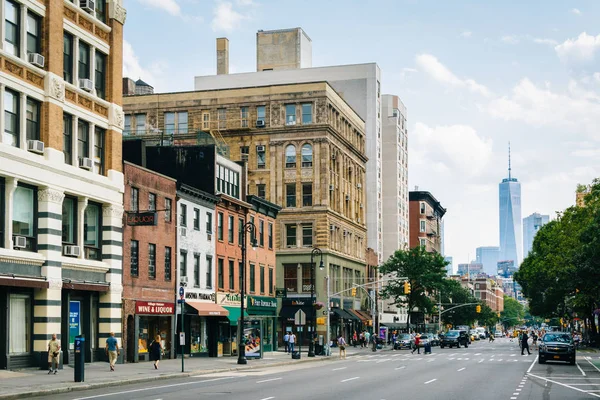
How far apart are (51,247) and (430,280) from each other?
7263cm

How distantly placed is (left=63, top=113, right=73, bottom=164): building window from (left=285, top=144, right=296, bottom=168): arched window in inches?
1942

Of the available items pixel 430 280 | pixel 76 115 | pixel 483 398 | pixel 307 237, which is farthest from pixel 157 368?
pixel 430 280

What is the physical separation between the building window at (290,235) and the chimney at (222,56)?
88.0 ft

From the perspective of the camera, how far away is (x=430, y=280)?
341ft

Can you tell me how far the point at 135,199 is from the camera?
46031mm

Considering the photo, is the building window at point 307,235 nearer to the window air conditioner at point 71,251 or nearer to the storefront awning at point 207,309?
the storefront awning at point 207,309

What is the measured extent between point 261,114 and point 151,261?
4172 cm

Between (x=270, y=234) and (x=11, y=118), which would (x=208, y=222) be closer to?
(x=270, y=234)

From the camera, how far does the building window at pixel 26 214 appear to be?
35406 millimetres

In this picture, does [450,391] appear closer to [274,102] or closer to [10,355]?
[10,355]

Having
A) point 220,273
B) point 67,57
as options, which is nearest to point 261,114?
point 220,273

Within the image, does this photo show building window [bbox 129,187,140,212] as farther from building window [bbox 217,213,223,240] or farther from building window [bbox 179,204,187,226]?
building window [bbox 217,213,223,240]

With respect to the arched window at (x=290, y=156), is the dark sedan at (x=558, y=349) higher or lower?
lower

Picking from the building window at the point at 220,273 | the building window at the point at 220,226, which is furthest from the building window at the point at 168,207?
the building window at the point at 220,273
